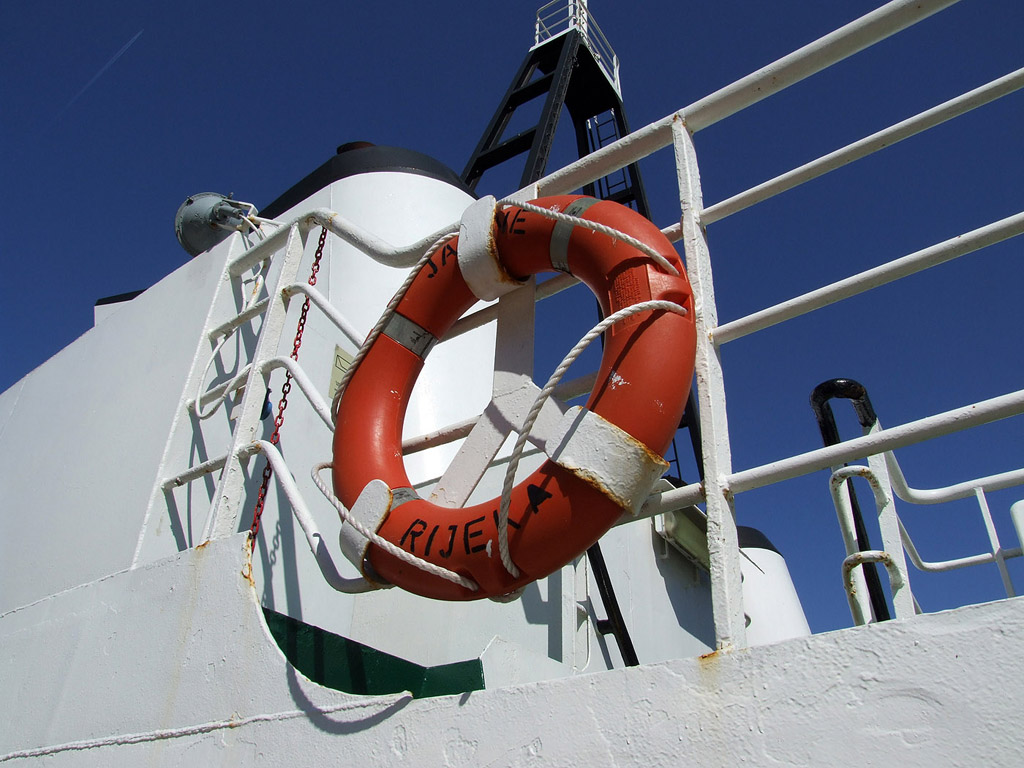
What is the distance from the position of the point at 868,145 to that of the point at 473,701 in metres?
1.15

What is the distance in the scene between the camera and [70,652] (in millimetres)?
1966

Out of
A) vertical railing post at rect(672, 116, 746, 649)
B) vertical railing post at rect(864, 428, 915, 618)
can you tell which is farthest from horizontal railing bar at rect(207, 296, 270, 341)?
vertical railing post at rect(864, 428, 915, 618)

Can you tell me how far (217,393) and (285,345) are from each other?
0.53 meters

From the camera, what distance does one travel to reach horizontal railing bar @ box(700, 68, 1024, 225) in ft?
4.13

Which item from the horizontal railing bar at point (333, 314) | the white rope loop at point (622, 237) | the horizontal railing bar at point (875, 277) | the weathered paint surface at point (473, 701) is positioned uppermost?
the horizontal railing bar at point (333, 314)

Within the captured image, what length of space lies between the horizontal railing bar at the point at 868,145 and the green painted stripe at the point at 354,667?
120 centimetres

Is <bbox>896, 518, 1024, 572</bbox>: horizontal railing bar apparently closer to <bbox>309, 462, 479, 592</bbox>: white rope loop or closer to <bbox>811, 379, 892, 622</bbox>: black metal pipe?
<bbox>811, 379, 892, 622</bbox>: black metal pipe

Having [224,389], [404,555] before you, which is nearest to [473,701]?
[404,555]

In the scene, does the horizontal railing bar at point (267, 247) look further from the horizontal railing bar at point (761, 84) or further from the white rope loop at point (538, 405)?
the white rope loop at point (538, 405)

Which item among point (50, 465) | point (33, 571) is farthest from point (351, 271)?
point (33, 571)

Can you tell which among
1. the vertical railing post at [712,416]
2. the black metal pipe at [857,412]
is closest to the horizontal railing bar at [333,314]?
the vertical railing post at [712,416]

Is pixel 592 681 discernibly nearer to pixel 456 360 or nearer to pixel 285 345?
pixel 285 345

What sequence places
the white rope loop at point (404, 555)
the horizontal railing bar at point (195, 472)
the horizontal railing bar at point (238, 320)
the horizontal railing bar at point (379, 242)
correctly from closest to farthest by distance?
the white rope loop at point (404, 555)
the horizontal railing bar at point (379, 242)
the horizontal railing bar at point (195, 472)
the horizontal railing bar at point (238, 320)

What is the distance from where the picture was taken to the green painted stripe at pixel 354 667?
175cm
